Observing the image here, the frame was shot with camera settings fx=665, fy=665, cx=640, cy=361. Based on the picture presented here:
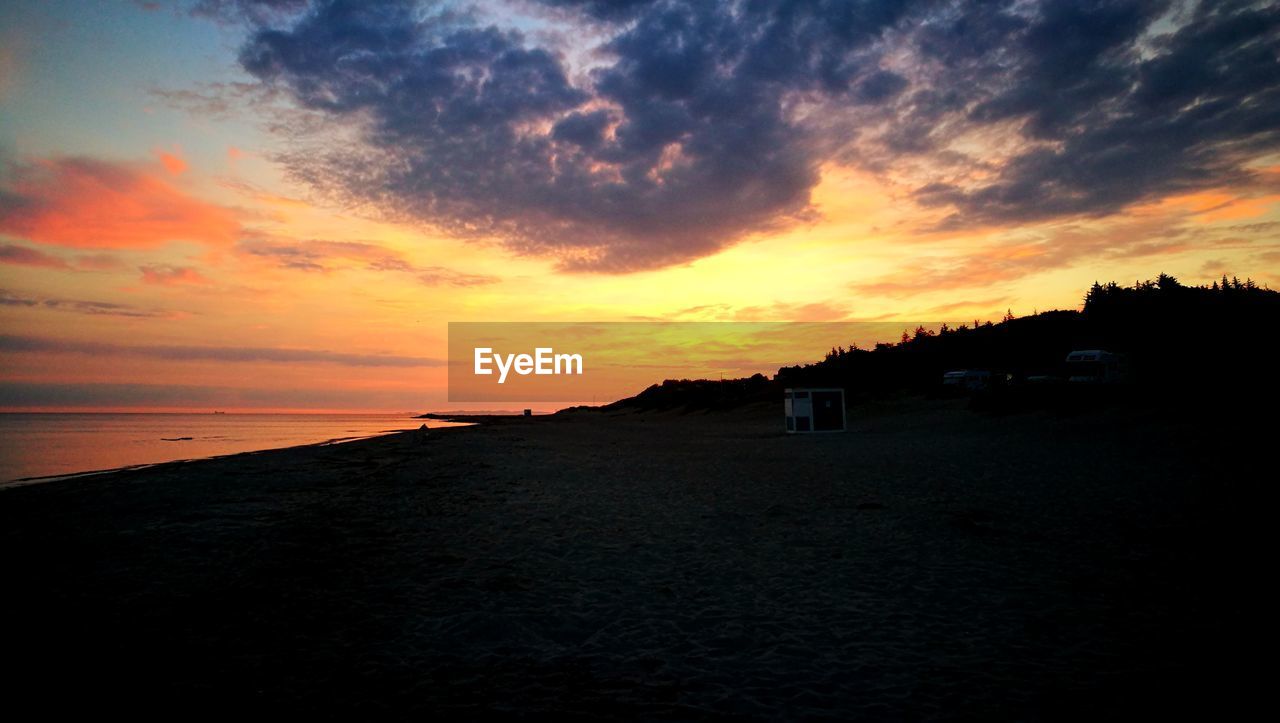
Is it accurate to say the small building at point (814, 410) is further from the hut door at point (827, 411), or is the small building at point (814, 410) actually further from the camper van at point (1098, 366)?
the camper van at point (1098, 366)

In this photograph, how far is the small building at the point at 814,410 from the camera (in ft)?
128

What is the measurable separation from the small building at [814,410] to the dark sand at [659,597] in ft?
67.3

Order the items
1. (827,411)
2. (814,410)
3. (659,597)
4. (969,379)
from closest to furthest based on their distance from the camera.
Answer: (659,597), (814,410), (827,411), (969,379)

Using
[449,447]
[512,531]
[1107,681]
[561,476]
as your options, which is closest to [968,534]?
[1107,681]

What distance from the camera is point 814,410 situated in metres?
39.1

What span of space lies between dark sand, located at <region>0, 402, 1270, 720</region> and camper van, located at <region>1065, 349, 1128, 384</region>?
77.2ft

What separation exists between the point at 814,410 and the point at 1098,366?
56.5 ft

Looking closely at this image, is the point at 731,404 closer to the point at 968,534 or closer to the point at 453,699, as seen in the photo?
the point at 968,534

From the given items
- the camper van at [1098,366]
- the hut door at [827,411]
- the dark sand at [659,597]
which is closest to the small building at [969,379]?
the camper van at [1098,366]

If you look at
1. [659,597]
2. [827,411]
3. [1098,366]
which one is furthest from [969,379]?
[659,597]

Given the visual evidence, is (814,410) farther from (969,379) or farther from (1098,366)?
(969,379)

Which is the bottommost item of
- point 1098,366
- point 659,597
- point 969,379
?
point 659,597

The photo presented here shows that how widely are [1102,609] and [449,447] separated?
32.1 m

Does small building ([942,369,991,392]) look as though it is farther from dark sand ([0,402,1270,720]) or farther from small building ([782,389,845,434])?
dark sand ([0,402,1270,720])
